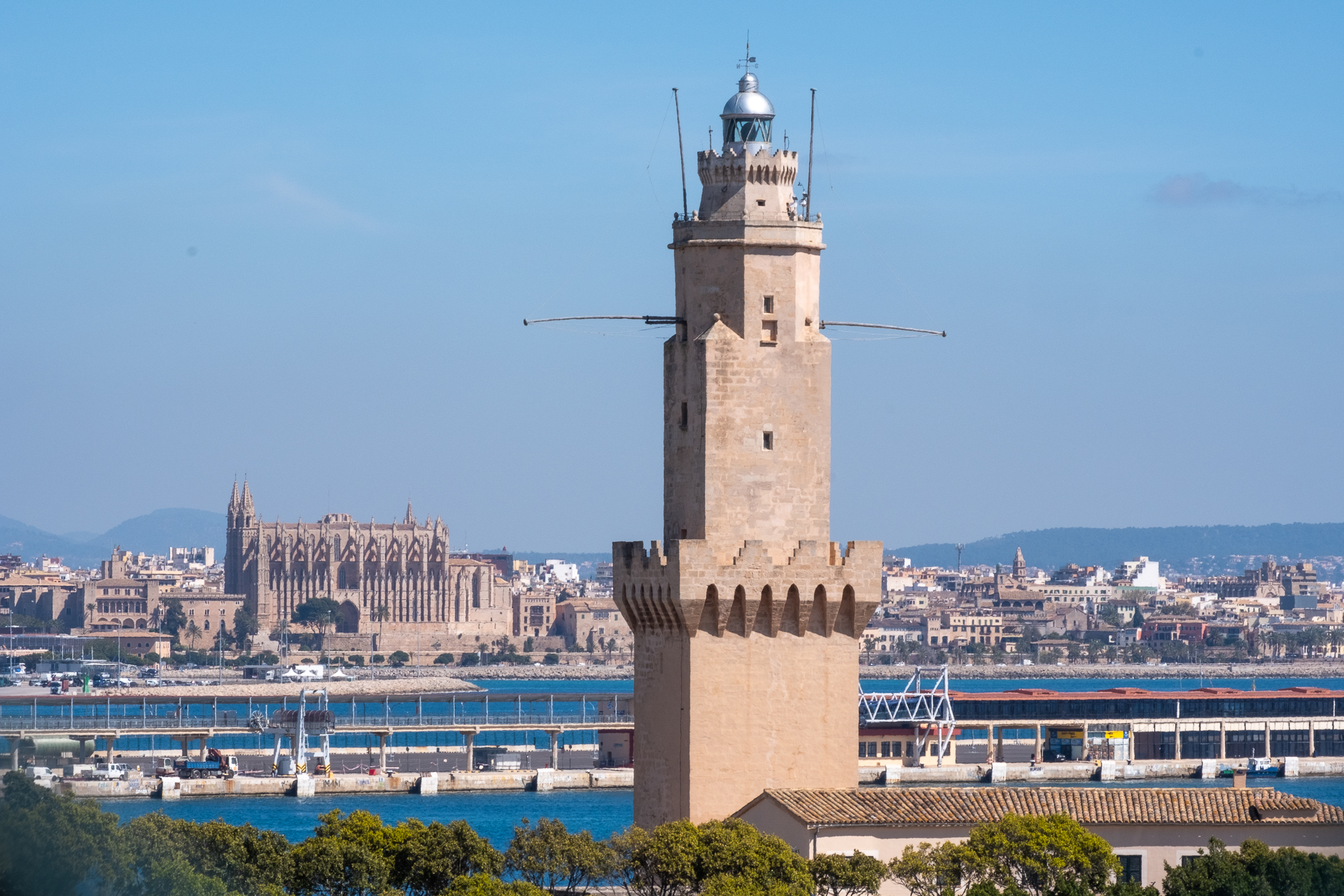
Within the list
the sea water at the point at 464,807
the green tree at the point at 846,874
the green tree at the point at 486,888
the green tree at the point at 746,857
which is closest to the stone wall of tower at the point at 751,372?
the green tree at the point at 746,857

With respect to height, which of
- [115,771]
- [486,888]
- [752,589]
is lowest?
[115,771]

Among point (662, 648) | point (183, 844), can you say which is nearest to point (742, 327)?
point (662, 648)

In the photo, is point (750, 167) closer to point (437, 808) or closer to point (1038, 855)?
point (1038, 855)

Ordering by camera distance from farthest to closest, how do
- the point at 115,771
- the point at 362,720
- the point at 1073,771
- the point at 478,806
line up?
the point at 362,720 < the point at 1073,771 < the point at 115,771 < the point at 478,806

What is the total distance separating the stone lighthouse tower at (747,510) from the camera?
20438 mm

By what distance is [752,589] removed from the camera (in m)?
20.4

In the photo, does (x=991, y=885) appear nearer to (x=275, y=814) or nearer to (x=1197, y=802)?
(x=1197, y=802)

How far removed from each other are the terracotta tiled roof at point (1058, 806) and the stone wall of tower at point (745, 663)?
526mm

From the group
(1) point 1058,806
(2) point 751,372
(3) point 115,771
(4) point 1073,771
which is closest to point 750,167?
(2) point 751,372

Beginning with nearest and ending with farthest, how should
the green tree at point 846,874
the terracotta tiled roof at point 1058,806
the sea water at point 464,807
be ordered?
the green tree at point 846,874 → the terracotta tiled roof at point 1058,806 → the sea water at point 464,807

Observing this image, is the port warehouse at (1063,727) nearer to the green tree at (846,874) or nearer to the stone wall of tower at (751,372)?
the green tree at (846,874)

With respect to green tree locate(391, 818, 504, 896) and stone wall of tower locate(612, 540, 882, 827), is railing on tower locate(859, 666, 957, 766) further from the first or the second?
stone wall of tower locate(612, 540, 882, 827)

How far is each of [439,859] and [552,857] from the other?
1070 millimetres

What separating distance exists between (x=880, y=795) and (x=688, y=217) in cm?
564
